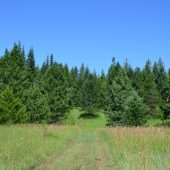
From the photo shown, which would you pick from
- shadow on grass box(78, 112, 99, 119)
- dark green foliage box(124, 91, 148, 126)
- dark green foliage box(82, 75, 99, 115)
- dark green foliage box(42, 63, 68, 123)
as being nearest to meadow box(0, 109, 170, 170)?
dark green foliage box(124, 91, 148, 126)

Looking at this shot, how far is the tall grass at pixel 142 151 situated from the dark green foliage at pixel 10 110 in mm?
25687

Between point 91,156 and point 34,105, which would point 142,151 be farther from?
point 34,105

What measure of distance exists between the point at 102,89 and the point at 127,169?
90.8m

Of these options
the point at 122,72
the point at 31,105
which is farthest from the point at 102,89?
the point at 31,105

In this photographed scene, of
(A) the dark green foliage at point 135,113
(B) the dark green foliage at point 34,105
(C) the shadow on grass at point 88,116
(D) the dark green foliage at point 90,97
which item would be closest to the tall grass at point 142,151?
(A) the dark green foliage at point 135,113

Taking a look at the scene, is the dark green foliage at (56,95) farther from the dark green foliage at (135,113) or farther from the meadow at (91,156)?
the meadow at (91,156)

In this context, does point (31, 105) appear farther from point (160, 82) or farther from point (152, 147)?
point (160, 82)

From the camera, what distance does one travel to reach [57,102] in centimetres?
6975

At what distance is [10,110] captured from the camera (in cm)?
4691

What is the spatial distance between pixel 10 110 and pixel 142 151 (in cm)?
3260

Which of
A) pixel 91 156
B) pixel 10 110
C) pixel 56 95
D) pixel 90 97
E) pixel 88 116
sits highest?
pixel 90 97

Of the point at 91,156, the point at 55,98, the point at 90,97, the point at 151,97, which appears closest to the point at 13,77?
the point at 55,98

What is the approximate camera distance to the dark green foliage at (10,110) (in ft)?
152

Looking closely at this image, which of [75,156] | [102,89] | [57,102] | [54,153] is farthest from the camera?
[102,89]
